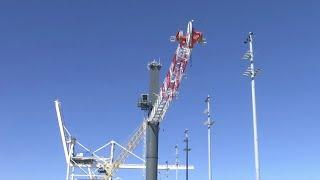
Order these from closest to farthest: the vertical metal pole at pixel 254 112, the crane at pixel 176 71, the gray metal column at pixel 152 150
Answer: the vertical metal pole at pixel 254 112 < the crane at pixel 176 71 < the gray metal column at pixel 152 150

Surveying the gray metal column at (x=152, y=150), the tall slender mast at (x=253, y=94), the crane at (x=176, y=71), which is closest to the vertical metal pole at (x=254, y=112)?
the tall slender mast at (x=253, y=94)

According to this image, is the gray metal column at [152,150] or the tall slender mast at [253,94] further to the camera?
the gray metal column at [152,150]

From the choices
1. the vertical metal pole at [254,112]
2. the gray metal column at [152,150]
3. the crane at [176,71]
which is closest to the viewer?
the vertical metal pole at [254,112]

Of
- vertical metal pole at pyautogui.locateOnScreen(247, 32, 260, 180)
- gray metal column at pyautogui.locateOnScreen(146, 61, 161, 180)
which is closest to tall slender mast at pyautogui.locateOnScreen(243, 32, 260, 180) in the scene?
vertical metal pole at pyautogui.locateOnScreen(247, 32, 260, 180)

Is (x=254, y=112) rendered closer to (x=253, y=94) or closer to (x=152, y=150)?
(x=253, y=94)

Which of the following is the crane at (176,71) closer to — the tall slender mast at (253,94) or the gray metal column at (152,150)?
the gray metal column at (152,150)

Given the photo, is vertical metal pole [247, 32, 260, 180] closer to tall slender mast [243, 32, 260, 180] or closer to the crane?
tall slender mast [243, 32, 260, 180]

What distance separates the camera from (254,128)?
5409 cm

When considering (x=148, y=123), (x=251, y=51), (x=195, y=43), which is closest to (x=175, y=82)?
(x=195, y=43)

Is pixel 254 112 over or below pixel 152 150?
below

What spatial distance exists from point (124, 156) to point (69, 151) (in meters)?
14.6

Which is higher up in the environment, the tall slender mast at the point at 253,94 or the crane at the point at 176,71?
the crane at the point at 176,71

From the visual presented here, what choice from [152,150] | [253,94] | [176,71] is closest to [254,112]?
[253,94]

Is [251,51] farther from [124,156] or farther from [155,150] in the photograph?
[124,156]
